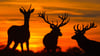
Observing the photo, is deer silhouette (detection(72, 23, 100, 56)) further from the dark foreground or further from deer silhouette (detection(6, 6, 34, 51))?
deer silhouette (detection(6, 6, 34, 51))

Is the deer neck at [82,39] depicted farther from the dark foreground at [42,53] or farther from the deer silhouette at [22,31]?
the deer silhouette at [22,31]

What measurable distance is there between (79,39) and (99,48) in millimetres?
1791

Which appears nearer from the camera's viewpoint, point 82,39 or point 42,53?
point 42,53

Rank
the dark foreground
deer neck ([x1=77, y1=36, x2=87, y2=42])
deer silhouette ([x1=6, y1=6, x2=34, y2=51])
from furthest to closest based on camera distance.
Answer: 1. deer neck ([x1=77, y1=36, x2=87, y2=42])
2. deer silhouette ([x1=6, y1=6, x2=34, y2=51])
3. the dark foreground

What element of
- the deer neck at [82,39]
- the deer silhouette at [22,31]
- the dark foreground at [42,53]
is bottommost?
→ the dark foreground at [42,53]

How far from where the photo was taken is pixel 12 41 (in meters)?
18.7

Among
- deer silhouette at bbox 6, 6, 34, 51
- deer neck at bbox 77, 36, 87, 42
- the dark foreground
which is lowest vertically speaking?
the dark foreground

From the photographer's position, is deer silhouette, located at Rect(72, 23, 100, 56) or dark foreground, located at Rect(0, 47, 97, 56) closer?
dark foreground, located at Rect(0, 47, 97, 56)

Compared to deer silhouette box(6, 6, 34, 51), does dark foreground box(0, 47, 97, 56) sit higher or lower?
lower

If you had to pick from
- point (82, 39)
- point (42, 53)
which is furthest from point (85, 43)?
point (42, 53)

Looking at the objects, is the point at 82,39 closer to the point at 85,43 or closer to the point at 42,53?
the point at 85,43

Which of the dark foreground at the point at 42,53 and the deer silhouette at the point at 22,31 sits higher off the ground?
the deer silhouette at the point at 22,31

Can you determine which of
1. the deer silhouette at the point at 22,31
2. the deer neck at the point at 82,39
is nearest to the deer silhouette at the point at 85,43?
the deer neck at the point at 82,39

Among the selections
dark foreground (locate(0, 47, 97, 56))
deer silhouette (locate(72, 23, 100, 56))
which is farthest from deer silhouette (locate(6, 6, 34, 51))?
deer silhouette (locate(72, 23, 100, 56))
